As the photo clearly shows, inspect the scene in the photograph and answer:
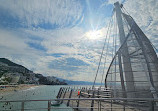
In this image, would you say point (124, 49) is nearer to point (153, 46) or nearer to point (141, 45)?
point (141, 45)

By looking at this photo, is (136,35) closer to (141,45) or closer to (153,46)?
(141,45)

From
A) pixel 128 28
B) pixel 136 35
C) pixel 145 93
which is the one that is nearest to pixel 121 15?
pixel 128 28

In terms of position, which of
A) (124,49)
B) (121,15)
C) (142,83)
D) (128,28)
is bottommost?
(142,83)

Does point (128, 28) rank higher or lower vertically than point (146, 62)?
higher

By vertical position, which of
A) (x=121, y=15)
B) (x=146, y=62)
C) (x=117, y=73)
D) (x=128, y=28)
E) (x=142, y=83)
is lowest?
(x=142, y=83)

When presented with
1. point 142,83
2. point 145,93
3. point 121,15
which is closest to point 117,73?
point 142,83

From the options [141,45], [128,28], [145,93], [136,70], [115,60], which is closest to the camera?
[145,93]

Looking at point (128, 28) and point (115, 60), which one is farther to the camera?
point (128, 28)

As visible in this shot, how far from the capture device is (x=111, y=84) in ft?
43.4

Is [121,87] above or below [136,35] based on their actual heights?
below

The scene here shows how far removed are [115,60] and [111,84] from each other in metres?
3.01

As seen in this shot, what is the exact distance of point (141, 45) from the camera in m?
12.7

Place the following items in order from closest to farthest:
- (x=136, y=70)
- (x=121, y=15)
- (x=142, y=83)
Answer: (x=142, y=83) → (x=136, y=70) → (x=121, y=15)

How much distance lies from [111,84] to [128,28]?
793 centimetres
